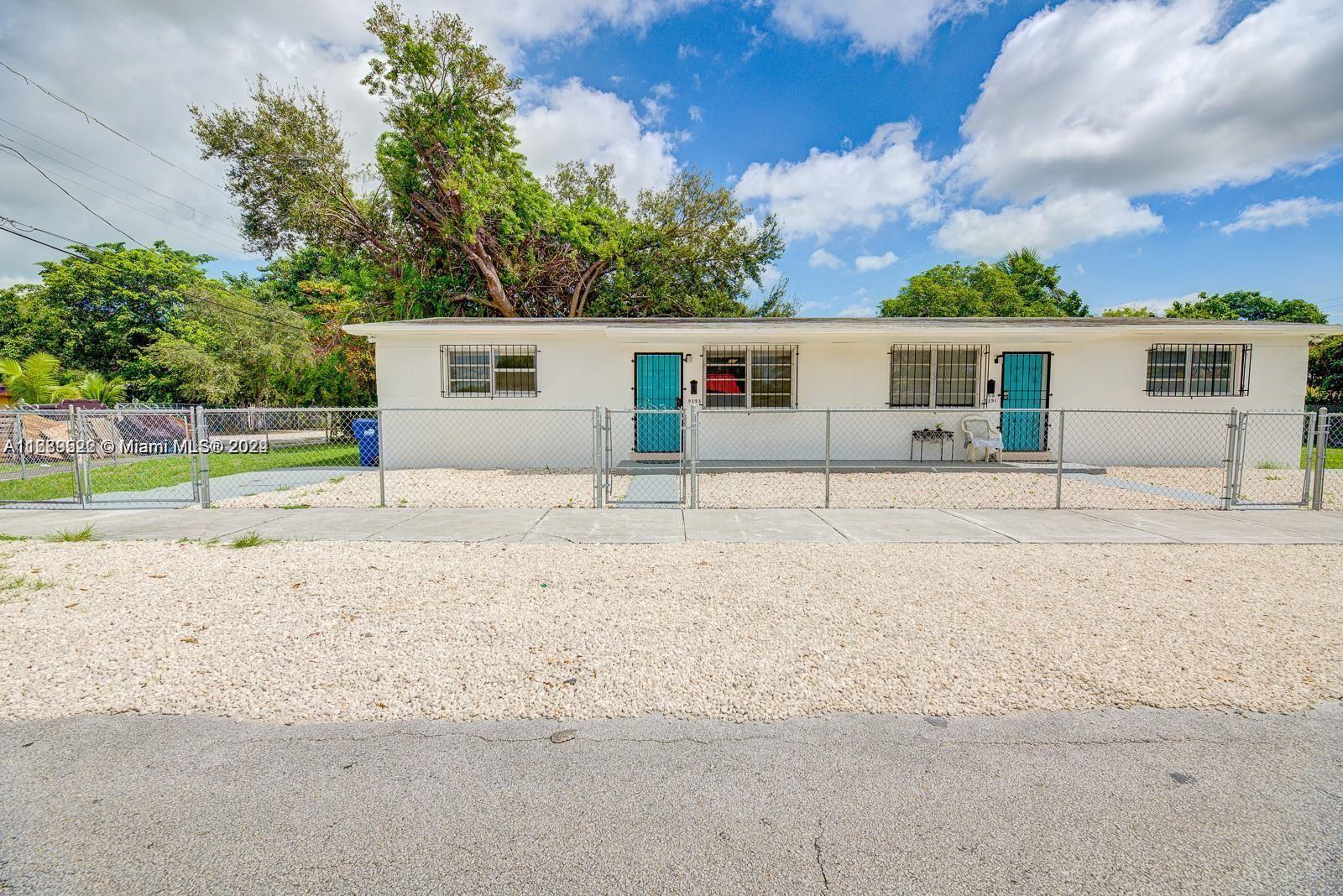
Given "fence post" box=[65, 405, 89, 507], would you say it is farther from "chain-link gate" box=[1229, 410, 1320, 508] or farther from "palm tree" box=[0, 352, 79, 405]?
"chain-link gate" box=[1229, 410, 1320, 508]

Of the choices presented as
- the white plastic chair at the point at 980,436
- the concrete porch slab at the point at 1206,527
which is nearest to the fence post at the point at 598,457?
the concrete porch slab at the point at 1206,527

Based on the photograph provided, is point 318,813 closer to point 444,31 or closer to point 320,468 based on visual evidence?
point 320,468

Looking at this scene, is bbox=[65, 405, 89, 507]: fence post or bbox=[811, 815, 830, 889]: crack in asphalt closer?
bbox=[811, 815, 830, 889]: crack in asphalt

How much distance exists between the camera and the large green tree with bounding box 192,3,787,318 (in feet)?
56.2

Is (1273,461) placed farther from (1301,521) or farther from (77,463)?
(77,463)

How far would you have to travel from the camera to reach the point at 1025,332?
1103 cm

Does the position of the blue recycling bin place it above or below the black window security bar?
below

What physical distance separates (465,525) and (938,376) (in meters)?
9.82

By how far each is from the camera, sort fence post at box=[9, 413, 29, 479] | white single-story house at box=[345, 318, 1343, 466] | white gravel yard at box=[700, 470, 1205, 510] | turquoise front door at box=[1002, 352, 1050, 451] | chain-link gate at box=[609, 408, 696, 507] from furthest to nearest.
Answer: turquoise front door at box=[1002, 352, 1050, 451] < white single-story house at box=[345, 318, 1343, 466] < chain-link gate at box=[609, 408, 696, 507] < fence post at box=[9, 413, 29, 479] < white gravel yard at box=[700, 470, 1205, 510]

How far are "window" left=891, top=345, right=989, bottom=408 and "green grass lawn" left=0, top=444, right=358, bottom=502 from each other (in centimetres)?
1172

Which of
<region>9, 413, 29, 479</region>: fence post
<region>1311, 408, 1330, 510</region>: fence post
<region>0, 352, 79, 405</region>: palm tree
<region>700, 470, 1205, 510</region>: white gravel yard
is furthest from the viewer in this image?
<region>0, 352, 79, 405</region>: palm tree

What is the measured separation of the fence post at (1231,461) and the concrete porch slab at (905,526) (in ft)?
11.8

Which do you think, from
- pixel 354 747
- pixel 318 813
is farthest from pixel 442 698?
pixel 318 813

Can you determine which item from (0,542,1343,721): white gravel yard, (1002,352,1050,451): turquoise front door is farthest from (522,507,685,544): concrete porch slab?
(1002,352,1050,451): turquoise front door
